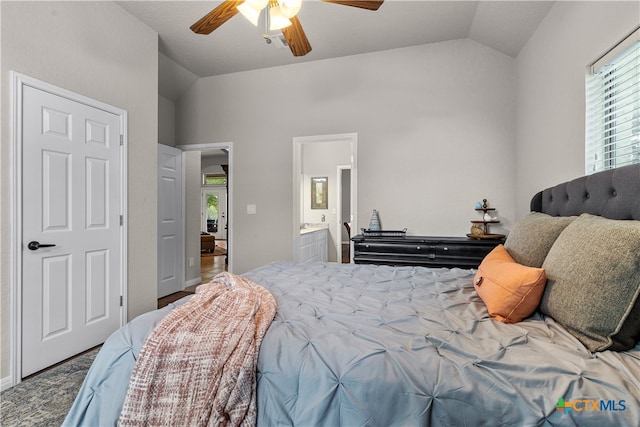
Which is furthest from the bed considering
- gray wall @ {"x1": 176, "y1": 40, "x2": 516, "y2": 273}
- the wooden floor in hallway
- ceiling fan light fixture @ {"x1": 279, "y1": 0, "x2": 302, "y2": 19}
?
the wooden floor in hallway

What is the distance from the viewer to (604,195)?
1542 millimetres

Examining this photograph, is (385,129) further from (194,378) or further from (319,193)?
(319,193)

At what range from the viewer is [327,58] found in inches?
152

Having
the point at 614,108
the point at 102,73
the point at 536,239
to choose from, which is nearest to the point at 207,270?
the point at 102,73

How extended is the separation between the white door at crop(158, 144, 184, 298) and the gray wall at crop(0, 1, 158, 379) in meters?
0.99

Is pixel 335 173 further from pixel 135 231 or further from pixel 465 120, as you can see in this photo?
pixel 135 231

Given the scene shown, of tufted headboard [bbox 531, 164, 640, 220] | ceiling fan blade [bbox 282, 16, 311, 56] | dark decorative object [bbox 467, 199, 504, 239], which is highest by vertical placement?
ceiling fan blade [bbox 282, 16, 311, 56]

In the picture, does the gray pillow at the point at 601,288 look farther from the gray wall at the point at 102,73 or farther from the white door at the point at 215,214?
the white door at the point at 215,214

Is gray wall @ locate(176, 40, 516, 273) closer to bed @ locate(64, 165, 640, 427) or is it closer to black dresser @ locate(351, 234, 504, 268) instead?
black dresser @ locate(351, 234, 504, 268)

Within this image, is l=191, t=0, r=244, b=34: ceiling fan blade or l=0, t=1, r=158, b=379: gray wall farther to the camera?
l=0, t=1, r=158, b=379: gray wall

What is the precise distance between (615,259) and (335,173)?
590 centimetres

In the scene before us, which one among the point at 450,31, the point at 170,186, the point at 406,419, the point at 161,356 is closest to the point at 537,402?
the point at 406,419

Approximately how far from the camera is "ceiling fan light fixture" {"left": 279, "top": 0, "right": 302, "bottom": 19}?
171 centimetres

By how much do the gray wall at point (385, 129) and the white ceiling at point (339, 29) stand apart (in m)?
0.20
